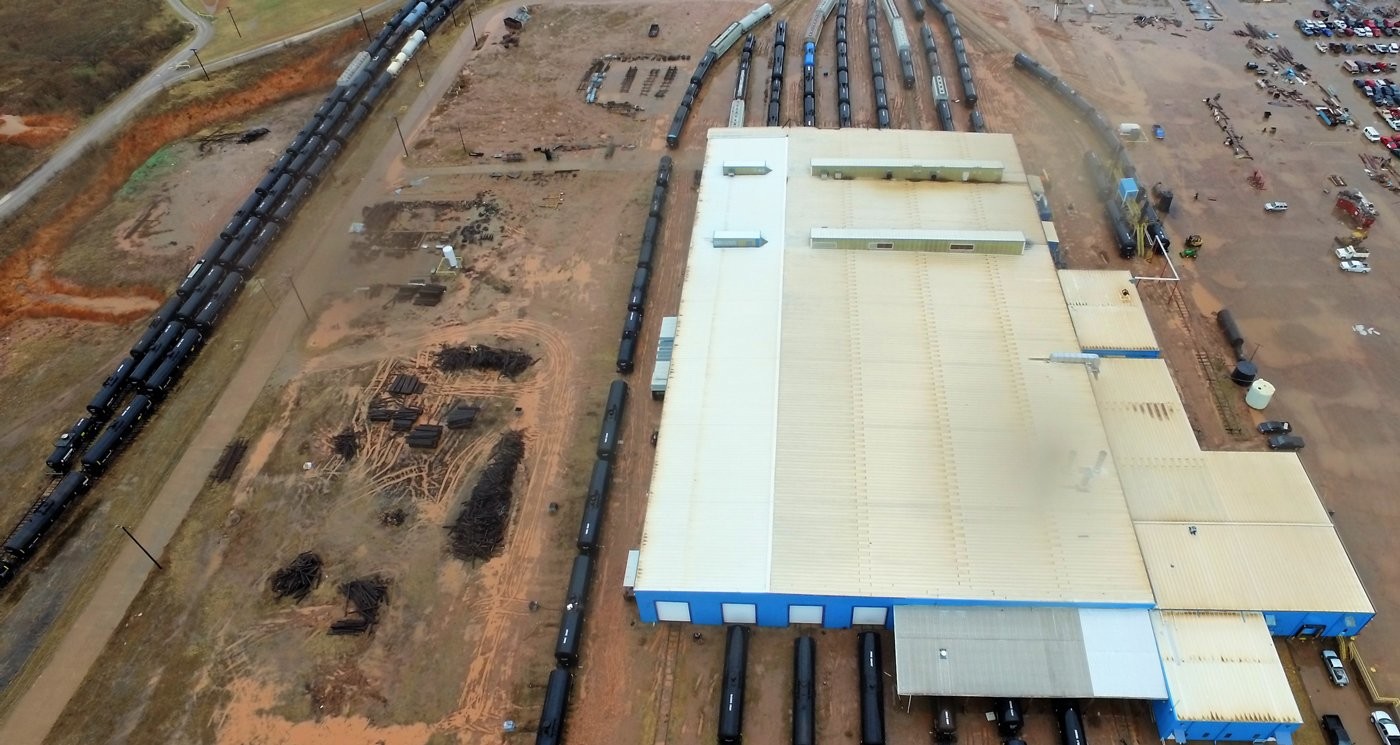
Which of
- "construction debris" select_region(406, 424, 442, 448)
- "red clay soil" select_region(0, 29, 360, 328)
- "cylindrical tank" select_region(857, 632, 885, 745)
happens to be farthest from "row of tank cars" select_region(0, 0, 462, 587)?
"cylindrical tank" select_region(857, 632, 885, 745)

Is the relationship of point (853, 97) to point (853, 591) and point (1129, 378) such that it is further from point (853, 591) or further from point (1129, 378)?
point (853, 591)

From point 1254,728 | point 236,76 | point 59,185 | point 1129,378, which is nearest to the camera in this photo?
point 1254,728

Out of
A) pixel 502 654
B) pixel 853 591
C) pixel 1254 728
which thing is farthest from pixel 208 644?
pixel 1254 728

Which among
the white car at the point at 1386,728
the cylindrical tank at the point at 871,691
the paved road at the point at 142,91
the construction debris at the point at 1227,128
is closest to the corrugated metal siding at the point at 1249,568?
the white car at the point at 1386,728

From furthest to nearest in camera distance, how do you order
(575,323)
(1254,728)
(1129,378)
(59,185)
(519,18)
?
(519,18), (59,185), (575,323), (1129,378), (1254,728)

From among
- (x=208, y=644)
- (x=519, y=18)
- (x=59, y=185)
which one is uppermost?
(x=519, y=18)

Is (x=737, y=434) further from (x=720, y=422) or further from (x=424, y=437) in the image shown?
(x=424, y=437)

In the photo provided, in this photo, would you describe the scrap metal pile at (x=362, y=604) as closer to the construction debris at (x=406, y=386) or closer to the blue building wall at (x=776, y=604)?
the construction debris at (x=406, y=386)
